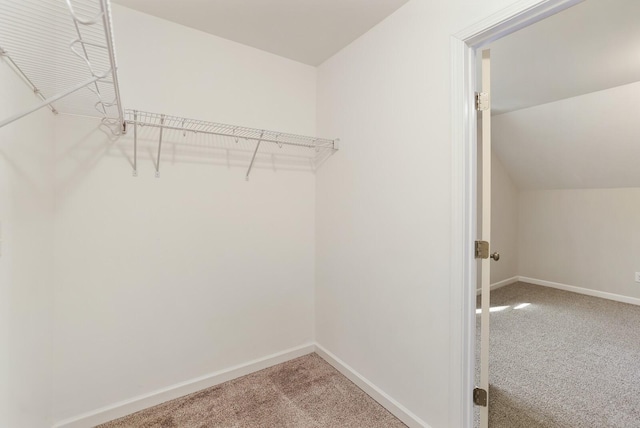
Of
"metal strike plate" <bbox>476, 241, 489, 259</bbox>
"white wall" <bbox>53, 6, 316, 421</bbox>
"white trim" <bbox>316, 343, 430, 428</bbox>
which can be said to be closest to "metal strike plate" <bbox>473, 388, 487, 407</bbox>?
"white trim" <bbox>316, 343, 430, 428</bbox>

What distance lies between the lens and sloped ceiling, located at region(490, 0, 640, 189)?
6.01ft

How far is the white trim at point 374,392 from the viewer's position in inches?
62.4

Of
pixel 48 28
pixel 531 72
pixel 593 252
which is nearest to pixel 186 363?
pixel 48 28

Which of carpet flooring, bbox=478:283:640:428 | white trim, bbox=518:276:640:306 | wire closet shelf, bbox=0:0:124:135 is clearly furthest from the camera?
white trim, bbox=518:276:640:306

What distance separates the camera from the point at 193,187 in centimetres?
188

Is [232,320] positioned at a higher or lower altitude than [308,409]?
higher

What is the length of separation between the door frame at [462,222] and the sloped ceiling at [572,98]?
96 centimetres

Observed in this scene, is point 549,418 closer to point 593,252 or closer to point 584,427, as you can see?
point 584,427

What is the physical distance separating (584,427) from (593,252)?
336 cm

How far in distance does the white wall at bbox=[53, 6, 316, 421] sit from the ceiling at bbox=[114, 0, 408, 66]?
0.09 meters

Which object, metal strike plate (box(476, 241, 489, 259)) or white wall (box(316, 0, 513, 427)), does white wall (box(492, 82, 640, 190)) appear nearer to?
white wall (box(316, 0, 513, 427))

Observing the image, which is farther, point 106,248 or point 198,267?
point 198,267

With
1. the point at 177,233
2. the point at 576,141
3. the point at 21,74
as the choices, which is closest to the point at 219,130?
the point at 177,233

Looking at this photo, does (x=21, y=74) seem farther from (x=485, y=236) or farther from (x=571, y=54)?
(x=571, y=54)
